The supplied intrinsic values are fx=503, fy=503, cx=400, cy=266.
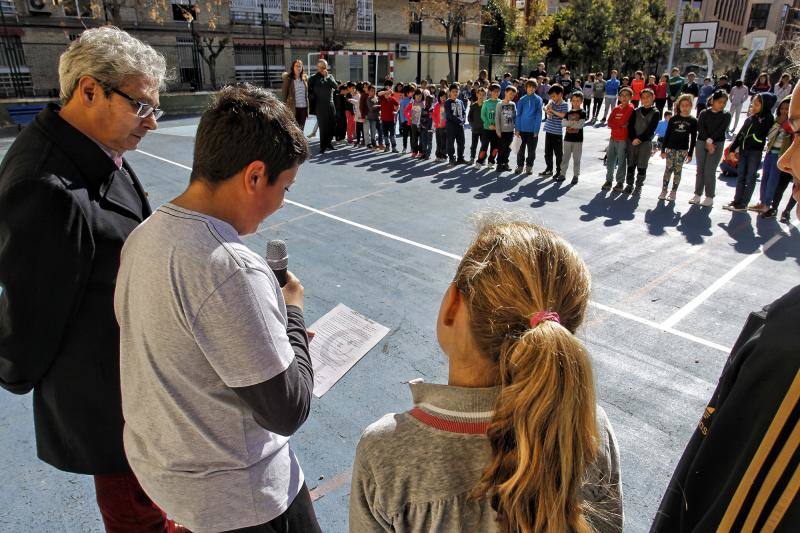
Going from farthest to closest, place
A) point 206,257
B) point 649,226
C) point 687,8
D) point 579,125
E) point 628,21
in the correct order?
point 687,8 → point 628,21 → point 579,125 → point 649,226 → point 206,257

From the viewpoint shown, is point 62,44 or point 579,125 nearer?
point 579,125

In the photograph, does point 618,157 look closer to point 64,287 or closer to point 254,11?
point 64,287

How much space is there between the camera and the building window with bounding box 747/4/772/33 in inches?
2773

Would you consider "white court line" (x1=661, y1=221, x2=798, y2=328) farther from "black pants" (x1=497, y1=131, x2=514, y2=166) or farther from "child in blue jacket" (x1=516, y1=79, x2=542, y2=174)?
"black pants" (x1=497, y1=131, x2=514, y2=166)

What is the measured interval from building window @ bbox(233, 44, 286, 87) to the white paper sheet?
2928 centimetres

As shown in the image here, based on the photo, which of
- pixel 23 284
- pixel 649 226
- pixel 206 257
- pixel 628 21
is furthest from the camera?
pixel 628 21

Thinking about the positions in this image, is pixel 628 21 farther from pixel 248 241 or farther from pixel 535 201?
pixel 248 241

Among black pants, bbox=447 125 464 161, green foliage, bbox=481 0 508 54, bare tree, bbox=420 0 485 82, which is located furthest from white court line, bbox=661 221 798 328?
green foliage, bbox=481 0 508 54

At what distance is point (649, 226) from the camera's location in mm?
7379

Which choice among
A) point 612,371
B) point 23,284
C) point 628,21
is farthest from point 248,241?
point 628,21

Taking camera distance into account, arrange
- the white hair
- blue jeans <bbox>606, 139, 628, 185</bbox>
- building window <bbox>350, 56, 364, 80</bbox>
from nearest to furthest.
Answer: the white hair, blue jeans <bbox>606, 139, 628, 185</bbox>, building window <bbox>350, 56, 364, 80</bbox>

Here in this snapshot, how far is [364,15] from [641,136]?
30.1 meters

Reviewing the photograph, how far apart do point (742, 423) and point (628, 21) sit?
40.8m

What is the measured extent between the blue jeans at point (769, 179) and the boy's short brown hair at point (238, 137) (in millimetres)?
8756
